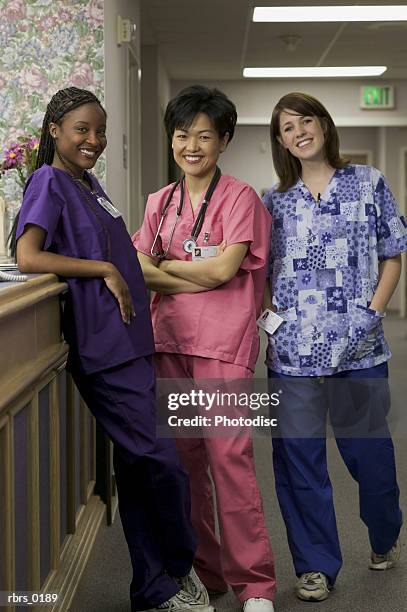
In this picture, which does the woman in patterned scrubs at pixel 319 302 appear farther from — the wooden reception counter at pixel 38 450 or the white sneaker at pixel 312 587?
the wooden reception counter at pixel 38 450

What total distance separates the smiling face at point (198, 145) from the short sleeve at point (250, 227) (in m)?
0.12

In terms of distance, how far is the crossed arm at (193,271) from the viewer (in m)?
2.33

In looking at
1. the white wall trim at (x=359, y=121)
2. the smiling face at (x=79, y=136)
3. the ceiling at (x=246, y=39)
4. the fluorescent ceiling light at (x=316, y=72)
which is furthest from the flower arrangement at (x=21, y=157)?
the white wall trim at (x=359, y=121)

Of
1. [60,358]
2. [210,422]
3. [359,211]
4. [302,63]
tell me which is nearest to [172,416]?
[210,422]

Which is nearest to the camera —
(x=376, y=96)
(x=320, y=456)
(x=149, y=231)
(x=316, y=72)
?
(x=149, y=231)

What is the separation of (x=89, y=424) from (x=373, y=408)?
984 millimetres

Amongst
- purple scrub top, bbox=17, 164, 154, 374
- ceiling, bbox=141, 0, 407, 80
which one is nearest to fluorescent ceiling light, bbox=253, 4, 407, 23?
ceiling, bbox=141, 0, 407, 80

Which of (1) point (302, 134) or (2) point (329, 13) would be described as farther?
(2) point (329, 13)

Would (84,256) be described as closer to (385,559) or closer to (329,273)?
(329,273)

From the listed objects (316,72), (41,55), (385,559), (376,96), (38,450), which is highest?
(316,72)

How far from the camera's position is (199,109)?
2365 millimetres

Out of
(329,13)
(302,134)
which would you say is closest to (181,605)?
(302,134)

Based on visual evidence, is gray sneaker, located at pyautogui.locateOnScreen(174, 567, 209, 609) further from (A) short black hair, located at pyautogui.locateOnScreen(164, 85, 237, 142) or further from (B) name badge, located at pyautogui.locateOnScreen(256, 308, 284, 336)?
(A) short black hair, located at pyautogui.locateOnScreen(164, 85, 237, 142)

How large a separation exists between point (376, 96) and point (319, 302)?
7703 mm
